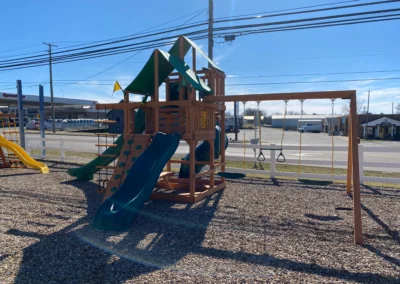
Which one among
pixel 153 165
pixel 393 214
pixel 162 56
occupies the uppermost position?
pixel 162 56

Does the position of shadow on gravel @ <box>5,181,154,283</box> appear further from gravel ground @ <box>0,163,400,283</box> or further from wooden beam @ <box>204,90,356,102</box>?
wooden beam @ <box>204,90,356,102</box>

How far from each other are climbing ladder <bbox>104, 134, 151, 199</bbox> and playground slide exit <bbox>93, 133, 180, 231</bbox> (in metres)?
0.50

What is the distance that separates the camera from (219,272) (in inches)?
148

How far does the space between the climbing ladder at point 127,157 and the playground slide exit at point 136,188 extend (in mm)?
499

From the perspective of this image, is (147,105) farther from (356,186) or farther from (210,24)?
(210,24)

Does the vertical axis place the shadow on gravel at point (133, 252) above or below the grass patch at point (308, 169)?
below

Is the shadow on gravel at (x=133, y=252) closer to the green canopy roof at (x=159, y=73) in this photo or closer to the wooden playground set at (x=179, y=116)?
the wooden playground set at (x=179, y=116)

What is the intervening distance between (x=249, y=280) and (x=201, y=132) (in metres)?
4.16

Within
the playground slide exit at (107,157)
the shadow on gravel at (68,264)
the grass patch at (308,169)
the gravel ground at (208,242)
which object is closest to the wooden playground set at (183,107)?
the playground slide exit at (107,157)

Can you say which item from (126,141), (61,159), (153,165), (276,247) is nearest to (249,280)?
(276,247)

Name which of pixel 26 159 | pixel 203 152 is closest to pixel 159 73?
pixel 203 152

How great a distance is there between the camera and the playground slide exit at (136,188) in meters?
5.26

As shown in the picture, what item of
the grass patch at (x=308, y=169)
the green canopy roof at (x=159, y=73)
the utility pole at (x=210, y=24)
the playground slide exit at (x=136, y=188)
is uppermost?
the utility pole at (x=210, y=24)

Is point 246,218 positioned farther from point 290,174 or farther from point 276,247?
point 290,174
